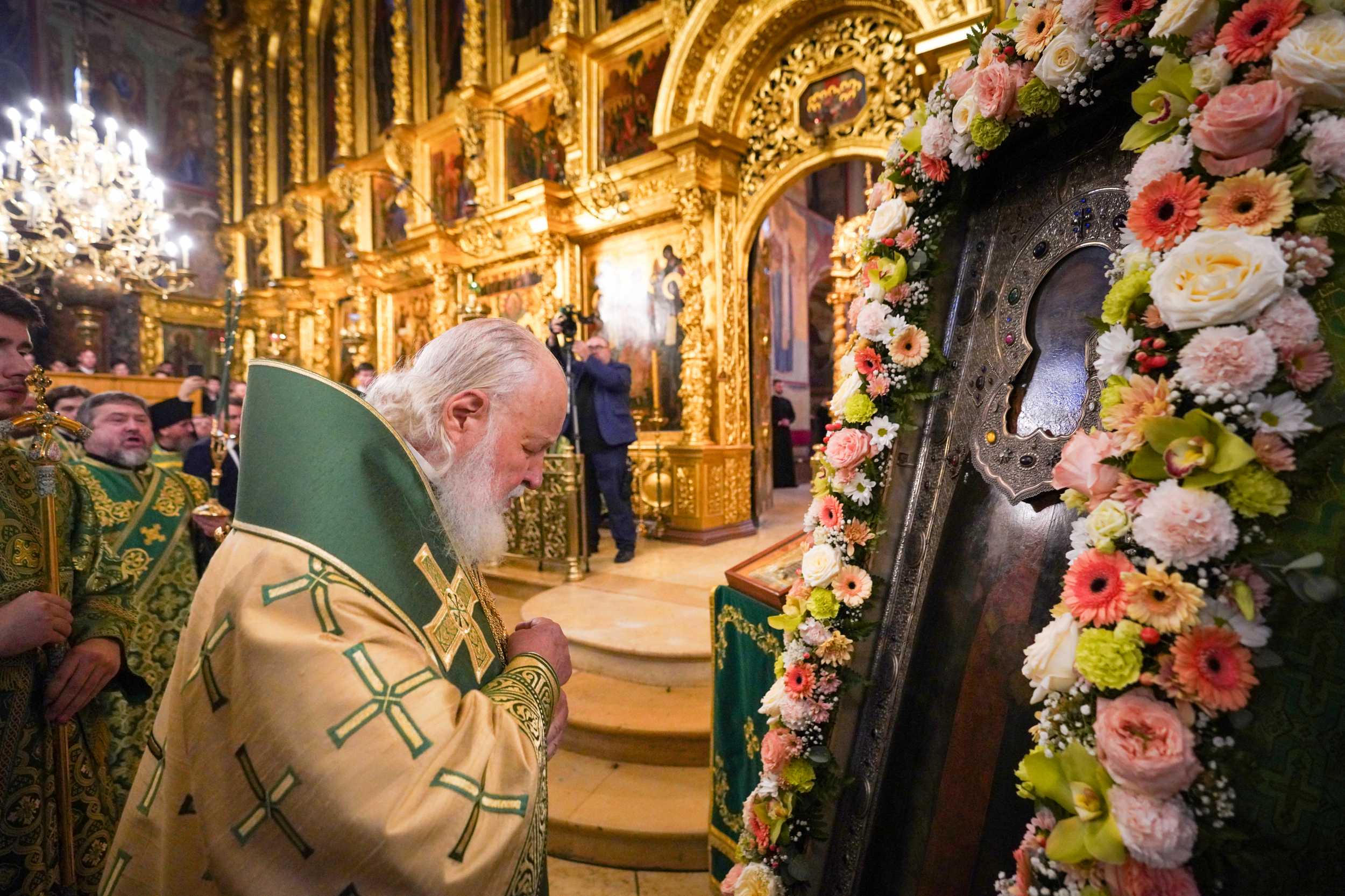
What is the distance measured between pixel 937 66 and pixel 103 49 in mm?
16793

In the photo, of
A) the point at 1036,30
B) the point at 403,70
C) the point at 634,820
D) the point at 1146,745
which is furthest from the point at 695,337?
the point at 403,70

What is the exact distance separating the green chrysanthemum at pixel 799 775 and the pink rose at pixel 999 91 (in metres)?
1.66

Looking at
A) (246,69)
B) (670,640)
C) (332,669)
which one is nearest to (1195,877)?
(332,669)

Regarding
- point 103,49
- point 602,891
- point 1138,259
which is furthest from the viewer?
point 103,49

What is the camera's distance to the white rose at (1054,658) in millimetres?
1082

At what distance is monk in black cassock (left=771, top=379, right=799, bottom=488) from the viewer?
35.0 feet

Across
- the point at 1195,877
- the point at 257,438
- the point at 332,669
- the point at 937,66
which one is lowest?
the point at 1195,877

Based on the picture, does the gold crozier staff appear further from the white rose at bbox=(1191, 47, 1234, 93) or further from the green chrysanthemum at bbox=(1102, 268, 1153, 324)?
the white rose at bbox=(1191, 47, 1234, 93)

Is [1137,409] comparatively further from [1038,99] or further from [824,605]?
[824,605]

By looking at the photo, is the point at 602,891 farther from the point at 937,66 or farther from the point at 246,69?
the point at 246,69

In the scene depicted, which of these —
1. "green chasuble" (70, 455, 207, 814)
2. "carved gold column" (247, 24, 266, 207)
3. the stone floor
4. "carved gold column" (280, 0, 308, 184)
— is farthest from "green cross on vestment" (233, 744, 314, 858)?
"carved gold column" (247, 24, 266, 207)

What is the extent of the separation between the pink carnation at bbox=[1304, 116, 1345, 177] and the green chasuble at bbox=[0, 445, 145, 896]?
10.0 ft

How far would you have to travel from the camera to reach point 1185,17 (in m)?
1.04

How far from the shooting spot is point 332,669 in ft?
3.08
